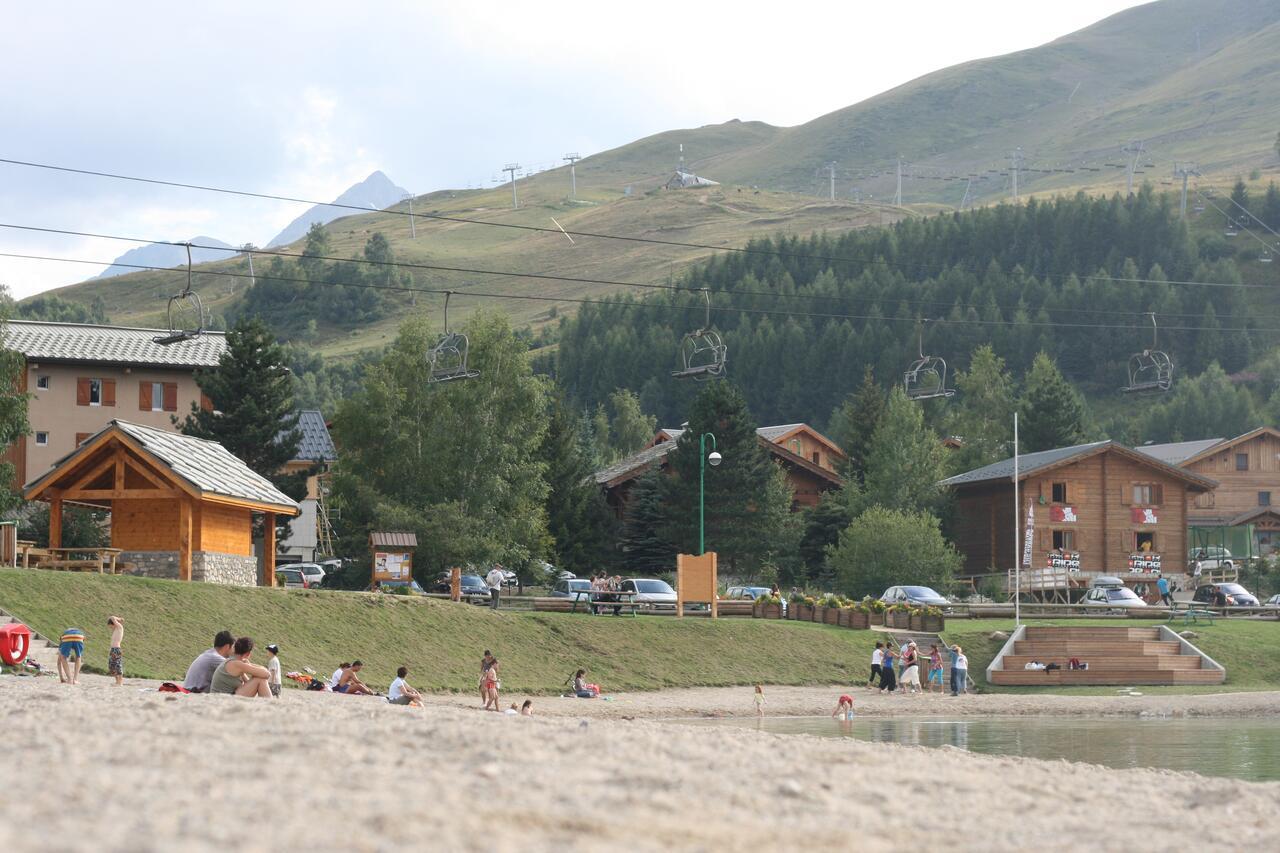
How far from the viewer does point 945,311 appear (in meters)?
155

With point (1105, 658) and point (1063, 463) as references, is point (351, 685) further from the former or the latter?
point (1063, 463)

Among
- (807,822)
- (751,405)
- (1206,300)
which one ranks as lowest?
(807,822)

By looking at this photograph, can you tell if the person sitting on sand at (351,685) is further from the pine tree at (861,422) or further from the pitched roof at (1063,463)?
the pine tree at (861,422)

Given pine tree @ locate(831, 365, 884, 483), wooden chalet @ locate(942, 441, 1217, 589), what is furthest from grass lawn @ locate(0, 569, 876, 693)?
pine tree @ locate(831, 365, 884, 483)

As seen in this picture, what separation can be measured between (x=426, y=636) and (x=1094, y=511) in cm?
4701

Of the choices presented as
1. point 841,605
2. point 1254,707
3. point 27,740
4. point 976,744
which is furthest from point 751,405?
point 27,740

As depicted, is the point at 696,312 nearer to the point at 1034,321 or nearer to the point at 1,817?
the point at 1034,321

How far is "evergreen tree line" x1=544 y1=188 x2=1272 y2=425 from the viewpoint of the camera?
15025cm

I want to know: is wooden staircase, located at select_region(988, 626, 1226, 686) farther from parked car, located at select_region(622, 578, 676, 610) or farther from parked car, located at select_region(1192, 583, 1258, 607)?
parked car, located at select_region(1192, 583, 1258, 607)

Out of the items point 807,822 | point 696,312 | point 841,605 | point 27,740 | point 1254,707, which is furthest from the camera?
point 696,312

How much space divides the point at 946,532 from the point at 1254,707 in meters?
38.7

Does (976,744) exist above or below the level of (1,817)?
below

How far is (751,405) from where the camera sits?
514 ft

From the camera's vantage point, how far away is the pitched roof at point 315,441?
90375 mm
